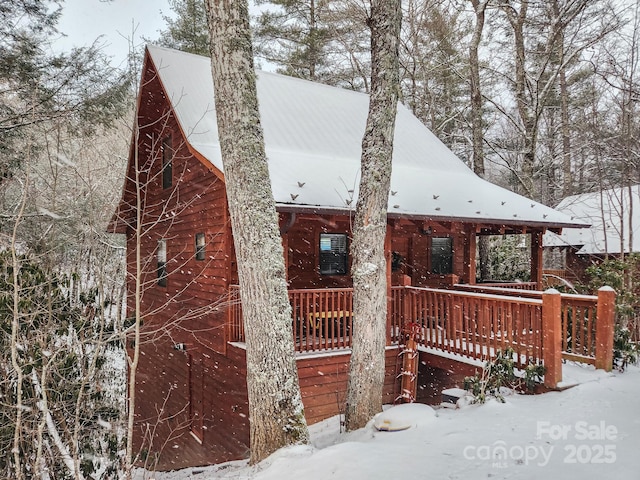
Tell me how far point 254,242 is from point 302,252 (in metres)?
5.30

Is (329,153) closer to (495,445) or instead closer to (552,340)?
(552,340)

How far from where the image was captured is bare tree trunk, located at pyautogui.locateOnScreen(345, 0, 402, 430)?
4.95 metres

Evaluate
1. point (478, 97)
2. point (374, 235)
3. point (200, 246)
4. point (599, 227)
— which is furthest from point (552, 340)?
point (599, 227)

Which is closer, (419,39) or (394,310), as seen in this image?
(394,310)

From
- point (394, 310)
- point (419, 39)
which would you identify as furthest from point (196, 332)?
point (419, 39)

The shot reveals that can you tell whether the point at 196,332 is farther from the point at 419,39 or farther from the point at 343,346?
the point at 419,39

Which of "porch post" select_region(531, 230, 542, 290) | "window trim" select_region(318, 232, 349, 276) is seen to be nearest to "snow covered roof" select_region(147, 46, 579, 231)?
"porch post" select_region(531, 230, 542, 290)

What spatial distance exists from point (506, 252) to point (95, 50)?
1431cm

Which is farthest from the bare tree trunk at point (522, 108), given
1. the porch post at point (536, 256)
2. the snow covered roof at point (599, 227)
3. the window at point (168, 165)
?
the window at point (168, 165)

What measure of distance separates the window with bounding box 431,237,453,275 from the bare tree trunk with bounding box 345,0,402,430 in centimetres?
671

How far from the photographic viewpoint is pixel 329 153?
1010 cm

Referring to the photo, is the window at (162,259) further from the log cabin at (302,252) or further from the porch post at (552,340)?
the porch post at (552,340)

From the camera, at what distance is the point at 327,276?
998cm

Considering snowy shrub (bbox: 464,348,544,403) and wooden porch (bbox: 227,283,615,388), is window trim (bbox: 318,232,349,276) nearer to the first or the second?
wooden porch (bbox: 227,283,615,388)
